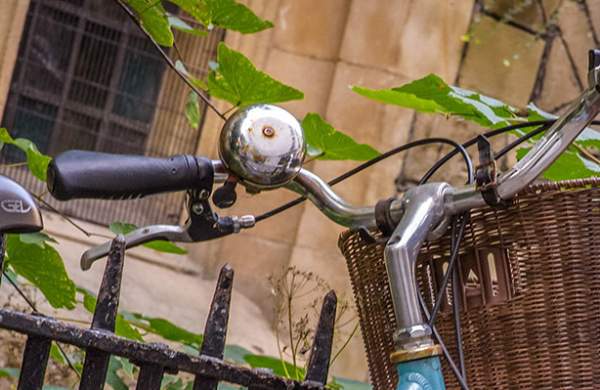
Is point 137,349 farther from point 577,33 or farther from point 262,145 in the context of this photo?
point 577,33

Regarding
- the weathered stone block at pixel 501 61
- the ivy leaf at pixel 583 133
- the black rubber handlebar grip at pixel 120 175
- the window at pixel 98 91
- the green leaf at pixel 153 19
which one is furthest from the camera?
the weathered stone block at pixel 501 61

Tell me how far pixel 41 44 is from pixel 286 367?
2206mm

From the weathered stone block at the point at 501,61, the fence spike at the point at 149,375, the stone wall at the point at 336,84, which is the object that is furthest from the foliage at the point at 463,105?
the weathered stone block at the point at 501,61

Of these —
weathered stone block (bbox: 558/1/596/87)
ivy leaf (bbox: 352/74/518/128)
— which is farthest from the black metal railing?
weathered stone block (bbox: 558/1/596/87)

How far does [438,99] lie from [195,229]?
33cm

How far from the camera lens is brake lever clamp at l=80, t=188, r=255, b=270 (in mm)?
859

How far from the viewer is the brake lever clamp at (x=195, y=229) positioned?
86 centimetres

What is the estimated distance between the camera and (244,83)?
3.93 ft

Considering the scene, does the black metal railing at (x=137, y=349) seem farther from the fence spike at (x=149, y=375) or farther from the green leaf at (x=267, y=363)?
the green leaf at (x=267, y=363)

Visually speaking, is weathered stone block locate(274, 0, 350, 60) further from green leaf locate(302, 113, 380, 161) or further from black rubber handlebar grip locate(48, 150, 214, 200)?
black rubber handlebar grip locate(48, 150, 214, 200)

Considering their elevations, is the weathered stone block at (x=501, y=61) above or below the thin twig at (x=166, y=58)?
above

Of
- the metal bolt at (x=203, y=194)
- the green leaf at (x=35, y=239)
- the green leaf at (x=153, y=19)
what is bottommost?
the green leaf at (x=35, y=239)

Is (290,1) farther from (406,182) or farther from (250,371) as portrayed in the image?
(250,371)

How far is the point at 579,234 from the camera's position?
0.85 metres
